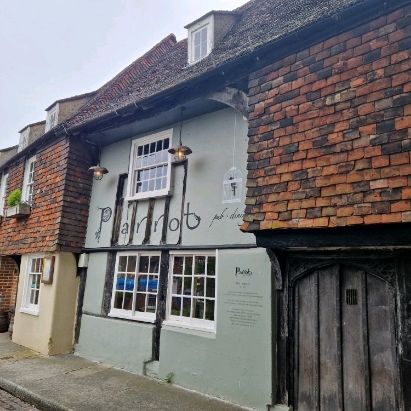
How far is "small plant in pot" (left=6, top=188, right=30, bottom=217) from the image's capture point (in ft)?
31.3

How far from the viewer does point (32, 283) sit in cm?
957

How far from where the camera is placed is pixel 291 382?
190 inches

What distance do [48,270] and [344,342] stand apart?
675 cm

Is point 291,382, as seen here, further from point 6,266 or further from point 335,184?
point 6,266

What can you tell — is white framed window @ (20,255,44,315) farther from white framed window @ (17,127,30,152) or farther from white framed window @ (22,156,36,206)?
white framed window @ (17,127,30,152)

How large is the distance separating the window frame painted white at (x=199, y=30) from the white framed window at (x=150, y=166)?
6.95ft

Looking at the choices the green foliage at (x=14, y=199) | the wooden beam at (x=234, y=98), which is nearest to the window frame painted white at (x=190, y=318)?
the wooden beam at (x=234, y=98)

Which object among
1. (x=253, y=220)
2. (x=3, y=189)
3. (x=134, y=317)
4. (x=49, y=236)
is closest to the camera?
(x=253, y=220)

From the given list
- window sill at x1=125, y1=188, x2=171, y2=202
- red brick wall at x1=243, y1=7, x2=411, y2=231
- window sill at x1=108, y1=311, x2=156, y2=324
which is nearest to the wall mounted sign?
window sill at x1=108, y1=311, x2=156, y2=324

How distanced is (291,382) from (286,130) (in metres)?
3.47

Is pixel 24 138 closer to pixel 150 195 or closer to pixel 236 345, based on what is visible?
pixel 150 195

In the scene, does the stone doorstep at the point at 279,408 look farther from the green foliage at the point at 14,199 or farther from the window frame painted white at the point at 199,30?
the green foliage at the point at 14,199

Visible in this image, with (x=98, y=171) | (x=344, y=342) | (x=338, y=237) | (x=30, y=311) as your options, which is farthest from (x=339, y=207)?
(x=30, y=311)

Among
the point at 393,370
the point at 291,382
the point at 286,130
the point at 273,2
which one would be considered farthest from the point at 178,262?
the point at 273,2
